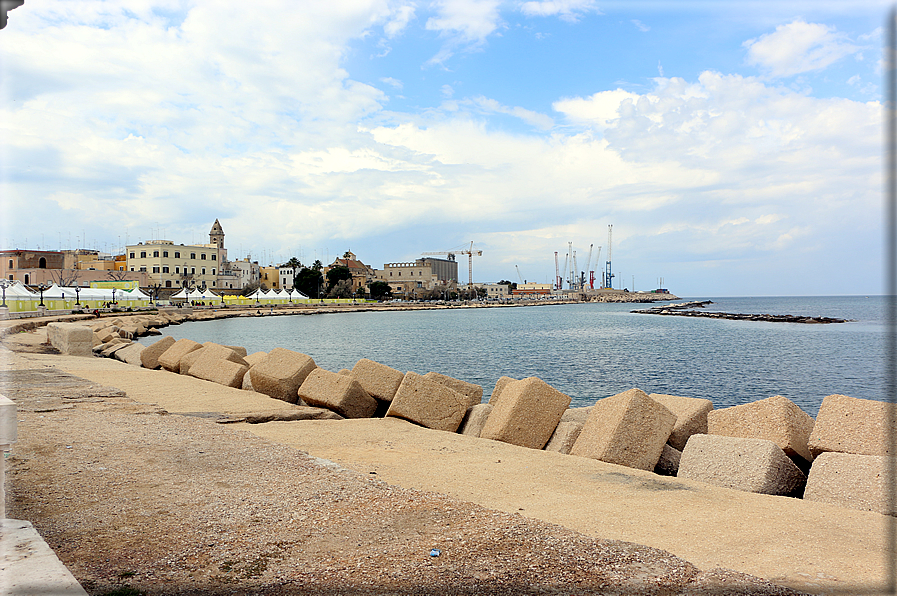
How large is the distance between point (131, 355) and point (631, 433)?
16.8 m

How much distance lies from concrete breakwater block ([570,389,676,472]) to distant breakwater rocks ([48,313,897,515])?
1 cm

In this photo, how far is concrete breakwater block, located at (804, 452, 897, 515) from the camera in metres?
5.59

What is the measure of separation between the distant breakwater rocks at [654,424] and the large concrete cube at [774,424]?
0.01m

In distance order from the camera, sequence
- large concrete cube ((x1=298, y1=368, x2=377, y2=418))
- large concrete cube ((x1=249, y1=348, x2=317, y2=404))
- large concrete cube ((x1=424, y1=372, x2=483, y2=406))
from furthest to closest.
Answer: large concrete cube ((x1=424, y1=372, x2=483, y2=406))
large concrete cube ((x1=249, y1=348, x2=317, y2=404))
large concrete cube ((x1=298, y1=368, x2=377, y2=418))

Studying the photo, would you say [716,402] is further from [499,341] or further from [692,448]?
[499,341]

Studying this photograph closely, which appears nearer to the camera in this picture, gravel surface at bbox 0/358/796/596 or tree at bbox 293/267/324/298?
gravel surface at bbox 0/358/796/596

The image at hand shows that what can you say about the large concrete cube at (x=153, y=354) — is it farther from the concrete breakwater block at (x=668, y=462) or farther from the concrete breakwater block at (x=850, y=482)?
the concrete breakwater block at (x=850, y=482)

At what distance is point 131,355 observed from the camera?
18.8m

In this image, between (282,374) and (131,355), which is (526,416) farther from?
(131,355)

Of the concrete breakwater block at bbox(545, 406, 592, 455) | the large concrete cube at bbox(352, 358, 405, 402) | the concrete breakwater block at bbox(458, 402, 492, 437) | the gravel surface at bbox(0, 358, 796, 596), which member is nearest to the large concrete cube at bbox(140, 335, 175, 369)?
the large concrete cube at bbox(352, 358, 405, 402)

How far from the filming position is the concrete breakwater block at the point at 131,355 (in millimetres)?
18206

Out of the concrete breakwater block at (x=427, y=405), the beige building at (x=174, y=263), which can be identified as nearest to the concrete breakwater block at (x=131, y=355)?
the concrete breakwater block at (x=427, y=405)

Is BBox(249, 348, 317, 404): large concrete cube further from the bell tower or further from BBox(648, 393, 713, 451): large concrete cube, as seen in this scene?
the bell tower

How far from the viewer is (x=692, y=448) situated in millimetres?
6938
